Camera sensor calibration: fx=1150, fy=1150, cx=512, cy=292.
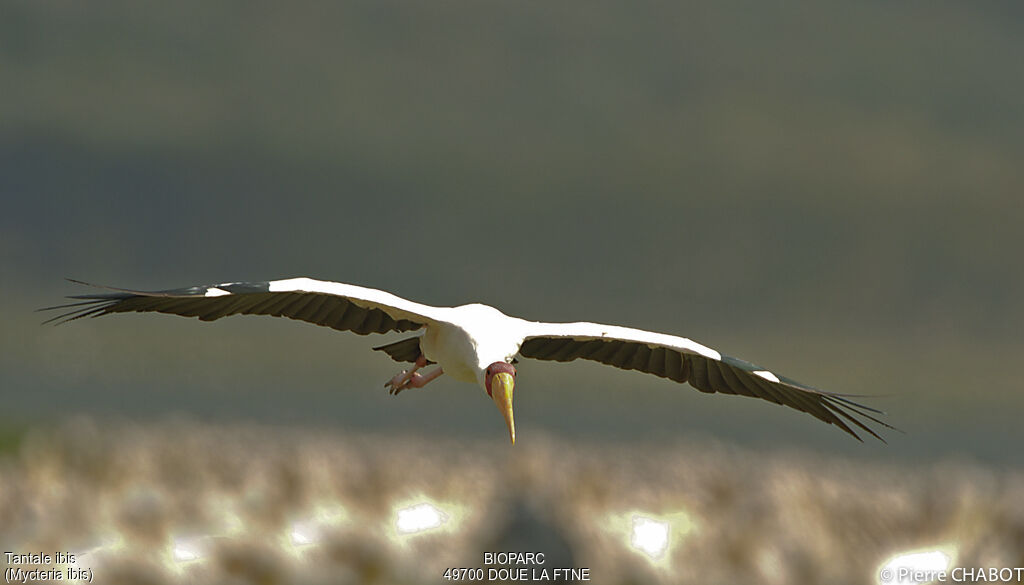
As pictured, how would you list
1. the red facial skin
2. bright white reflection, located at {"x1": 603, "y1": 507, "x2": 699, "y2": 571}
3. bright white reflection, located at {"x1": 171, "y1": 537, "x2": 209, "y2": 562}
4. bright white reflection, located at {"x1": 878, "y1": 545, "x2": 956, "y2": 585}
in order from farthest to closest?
the red facial skin < bright white reflection, located at {"x1": 603, "y1": 507, "x2": 699, "y2": 571} < bright white reflection, located at {"x1": 171, "y1": 537, "x2": 209, "y2": 562} < bright white reflection, located at {"x1": 878, "y1": 545, "x2": 956, "y2": 585}

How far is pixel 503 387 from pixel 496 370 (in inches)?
6.5

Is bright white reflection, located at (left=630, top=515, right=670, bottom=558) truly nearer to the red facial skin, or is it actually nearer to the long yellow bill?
the long yellow bill

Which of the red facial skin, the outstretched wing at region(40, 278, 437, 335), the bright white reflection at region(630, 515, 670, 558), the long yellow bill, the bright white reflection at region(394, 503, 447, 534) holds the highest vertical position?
the outstretched wing at region(40, 278, 437, 335)

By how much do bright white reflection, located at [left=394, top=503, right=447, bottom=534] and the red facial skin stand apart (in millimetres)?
993

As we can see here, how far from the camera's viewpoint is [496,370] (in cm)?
868

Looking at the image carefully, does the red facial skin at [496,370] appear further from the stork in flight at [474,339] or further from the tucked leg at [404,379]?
the tucked leg at [404,379]

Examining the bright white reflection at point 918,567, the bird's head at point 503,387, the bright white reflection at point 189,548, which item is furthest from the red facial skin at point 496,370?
the bright white reflection at point 918,567

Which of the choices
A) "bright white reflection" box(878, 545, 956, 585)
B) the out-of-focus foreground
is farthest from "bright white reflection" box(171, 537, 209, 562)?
"bright white reflection" box(878, 545, 956, 585)

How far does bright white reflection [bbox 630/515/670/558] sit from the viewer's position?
25.9 feet

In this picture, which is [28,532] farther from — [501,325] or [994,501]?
[994,501]

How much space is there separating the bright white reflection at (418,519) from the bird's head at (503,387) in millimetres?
791

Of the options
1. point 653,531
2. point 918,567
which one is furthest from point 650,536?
point 918,567

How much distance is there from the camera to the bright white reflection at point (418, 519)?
8091 millimetres

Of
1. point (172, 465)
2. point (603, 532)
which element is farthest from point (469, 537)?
point (172, 465)
